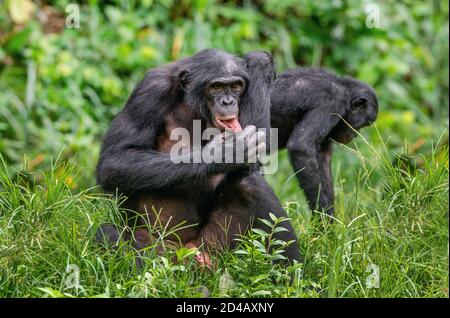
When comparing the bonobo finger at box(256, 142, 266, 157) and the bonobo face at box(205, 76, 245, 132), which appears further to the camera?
the bonobo face at box(205, 76, 245, 132)

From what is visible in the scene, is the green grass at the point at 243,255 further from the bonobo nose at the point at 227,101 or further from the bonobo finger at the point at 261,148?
the bonobo nose at the point at 227,101

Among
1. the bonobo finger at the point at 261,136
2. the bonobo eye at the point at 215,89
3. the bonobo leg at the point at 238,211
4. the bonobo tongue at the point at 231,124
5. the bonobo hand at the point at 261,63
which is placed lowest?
the bonobo leg at the point at 238,211

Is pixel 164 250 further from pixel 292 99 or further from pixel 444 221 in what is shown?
pixel 292 99

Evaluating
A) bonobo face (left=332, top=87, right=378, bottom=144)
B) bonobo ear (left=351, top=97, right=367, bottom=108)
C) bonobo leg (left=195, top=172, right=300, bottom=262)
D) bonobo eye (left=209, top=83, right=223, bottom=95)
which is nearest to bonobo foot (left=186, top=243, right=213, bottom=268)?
bonobo leg (left=195, top=172, right=300, bottom=262)

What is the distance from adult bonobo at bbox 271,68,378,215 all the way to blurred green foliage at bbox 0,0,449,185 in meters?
2.54

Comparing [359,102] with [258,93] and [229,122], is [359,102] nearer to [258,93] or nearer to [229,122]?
[258,93]

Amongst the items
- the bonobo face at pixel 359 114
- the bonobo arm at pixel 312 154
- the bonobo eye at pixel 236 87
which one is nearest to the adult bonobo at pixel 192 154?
the bonobo eye at pixel 236 87

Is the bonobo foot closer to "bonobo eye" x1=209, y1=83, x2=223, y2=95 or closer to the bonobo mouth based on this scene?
the bonobo mouth

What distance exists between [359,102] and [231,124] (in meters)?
2.96

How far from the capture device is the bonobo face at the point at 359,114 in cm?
859

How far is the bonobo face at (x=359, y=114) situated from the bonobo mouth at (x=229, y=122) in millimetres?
2744

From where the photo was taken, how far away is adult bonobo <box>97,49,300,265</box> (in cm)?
587

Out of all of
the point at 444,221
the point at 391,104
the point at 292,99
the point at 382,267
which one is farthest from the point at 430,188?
the point at 391,104
